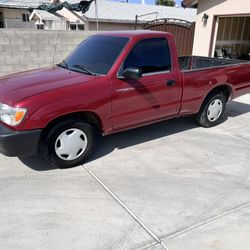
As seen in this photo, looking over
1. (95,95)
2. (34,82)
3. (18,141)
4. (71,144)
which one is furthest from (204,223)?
(34,82)

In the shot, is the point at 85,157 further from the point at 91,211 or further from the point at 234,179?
the point at 234,179

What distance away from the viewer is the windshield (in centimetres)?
440

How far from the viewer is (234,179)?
13.4 ft

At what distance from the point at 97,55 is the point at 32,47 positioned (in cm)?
530

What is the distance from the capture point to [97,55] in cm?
463

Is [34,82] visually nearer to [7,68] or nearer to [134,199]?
[134,199]

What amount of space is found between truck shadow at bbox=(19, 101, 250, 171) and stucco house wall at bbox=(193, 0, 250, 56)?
444 centimetres

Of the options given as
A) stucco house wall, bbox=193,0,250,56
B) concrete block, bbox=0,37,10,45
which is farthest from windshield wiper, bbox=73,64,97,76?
stucco house wall, bbox=193,0,250,56

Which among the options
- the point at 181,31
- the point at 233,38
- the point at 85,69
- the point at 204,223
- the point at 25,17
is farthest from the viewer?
the point at 25,17


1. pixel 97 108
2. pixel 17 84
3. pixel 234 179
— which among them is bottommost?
pixel 234 179

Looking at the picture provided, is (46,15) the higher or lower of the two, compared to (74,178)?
higher

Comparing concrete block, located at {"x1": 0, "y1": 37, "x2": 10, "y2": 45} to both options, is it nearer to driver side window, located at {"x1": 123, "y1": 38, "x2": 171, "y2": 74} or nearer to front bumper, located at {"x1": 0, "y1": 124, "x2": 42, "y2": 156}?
driver side window, located at {"x1": 123, "y1": 38, "x2": 171, "y2": 74}

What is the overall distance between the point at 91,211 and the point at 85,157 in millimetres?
1183

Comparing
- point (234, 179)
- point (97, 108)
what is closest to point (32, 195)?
point (97, 108)
